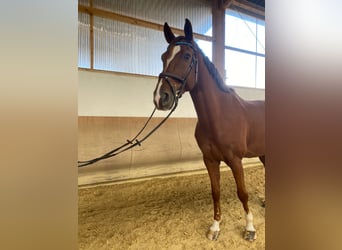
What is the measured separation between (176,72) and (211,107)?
19 cm

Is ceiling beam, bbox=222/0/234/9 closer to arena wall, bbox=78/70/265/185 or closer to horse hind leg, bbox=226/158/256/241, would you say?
arena wall, bbox=78/70/265/185

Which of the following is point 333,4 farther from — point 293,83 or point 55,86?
point 55,86

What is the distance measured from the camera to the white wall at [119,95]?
1.46 meters

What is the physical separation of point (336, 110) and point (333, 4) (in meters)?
0.08

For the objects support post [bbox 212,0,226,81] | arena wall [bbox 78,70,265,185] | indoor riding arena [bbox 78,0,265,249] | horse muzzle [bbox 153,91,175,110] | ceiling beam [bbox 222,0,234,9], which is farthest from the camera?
support post [bbox 212,0,226,81]

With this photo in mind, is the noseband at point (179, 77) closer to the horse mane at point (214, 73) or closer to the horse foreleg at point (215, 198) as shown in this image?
the horse mane at point (214, 73)

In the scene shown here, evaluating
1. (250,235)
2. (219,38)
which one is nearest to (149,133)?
(250,235)

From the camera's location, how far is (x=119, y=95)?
1.61 m

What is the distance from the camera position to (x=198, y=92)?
79cm

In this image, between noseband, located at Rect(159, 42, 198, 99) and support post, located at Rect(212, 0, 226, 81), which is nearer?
noseband, located at Rect(159, 42, 198, 99)

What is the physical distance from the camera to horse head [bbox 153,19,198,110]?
718 mm

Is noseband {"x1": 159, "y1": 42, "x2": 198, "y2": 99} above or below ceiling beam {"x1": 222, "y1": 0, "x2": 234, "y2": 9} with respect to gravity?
below

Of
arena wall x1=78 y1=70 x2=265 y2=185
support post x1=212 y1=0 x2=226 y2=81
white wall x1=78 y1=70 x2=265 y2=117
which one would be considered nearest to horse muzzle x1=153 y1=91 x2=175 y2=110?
arena wall x1=78 y1=70 x2=265 y2=185

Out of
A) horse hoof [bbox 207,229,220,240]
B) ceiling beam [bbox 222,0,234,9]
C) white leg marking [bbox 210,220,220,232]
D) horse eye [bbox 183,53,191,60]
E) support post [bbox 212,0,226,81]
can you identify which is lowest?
horse hoof [bbox 207,229,220,240]
